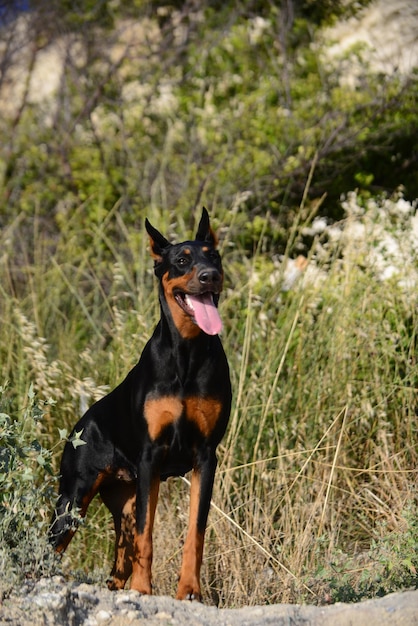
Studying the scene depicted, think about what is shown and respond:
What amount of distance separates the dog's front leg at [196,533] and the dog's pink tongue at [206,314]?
525 mm

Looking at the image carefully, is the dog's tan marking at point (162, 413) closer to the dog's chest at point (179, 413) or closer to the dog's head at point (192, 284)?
the dog's chest at point (179, 413)

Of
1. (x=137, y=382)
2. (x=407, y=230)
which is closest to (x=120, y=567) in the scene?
(x=137, y=382)

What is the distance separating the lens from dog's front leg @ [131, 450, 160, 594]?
12.2 ft

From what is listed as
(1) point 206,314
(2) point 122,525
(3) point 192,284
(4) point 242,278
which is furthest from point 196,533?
(4) point 242,278

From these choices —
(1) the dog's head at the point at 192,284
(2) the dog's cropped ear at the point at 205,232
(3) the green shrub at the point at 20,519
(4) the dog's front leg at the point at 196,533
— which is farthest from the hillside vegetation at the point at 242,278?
(2) the dog's cropped ear at the point at 205,232

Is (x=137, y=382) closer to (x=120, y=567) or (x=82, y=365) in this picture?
(x=120, y=567)

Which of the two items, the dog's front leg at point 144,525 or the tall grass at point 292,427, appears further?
the tall grass at point 292,427

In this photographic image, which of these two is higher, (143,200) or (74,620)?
(143,200)

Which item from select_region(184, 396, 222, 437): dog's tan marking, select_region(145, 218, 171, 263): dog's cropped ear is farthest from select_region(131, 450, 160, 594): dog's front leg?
select_region(145, 218, 171, 263): dog's cropped ear

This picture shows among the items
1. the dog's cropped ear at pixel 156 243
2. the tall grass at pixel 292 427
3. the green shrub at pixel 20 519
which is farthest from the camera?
the tall grass at pixel 292 427

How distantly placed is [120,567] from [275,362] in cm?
179

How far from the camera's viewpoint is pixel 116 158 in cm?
987

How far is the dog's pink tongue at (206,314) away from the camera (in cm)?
375

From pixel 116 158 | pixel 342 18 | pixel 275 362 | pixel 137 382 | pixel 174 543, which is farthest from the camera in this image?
pixel 342 18
